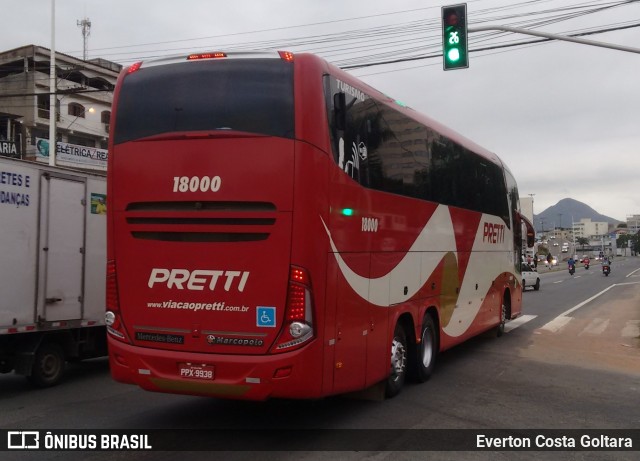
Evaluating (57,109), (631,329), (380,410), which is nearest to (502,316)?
(631,329)

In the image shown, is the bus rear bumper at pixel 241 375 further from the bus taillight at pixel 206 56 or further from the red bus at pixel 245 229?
the bus taillight at pixel 206 56

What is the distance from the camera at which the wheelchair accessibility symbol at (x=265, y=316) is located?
18.5ft

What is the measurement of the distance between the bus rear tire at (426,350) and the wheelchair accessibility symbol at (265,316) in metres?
3.38

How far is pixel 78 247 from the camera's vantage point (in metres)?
9.26

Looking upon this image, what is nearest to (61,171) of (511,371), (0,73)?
(511,371)

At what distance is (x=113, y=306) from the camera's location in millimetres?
6336

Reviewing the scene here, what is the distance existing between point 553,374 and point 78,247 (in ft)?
26.3

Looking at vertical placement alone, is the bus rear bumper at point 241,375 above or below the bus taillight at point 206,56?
below

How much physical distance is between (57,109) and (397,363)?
3985 centimetres

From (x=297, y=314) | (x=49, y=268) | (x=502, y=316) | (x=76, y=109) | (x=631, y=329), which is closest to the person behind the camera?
(x=297, y=314)

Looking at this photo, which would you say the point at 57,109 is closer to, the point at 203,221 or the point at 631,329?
the point at 631,329

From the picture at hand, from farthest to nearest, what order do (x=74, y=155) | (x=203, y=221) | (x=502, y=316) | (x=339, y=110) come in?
(x=74, y=155) → (x=502, y=316) → (x=339, y=110) → (x=203, y=221)

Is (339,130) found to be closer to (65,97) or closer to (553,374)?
→ (553,374)

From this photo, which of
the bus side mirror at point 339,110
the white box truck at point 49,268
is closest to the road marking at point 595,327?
the bus side mirror at point 339,110
